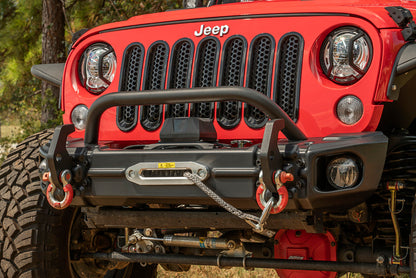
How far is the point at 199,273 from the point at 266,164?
122 inches

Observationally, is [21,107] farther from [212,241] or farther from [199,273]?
[212,241]

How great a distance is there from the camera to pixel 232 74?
372 centimetres

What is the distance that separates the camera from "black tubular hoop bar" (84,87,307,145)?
3113 millimetres

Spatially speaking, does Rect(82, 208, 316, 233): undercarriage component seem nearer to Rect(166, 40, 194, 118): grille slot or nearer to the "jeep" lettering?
Rect(166, 40, 194, 118): grille slot

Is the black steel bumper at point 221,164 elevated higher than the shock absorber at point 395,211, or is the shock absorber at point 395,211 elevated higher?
the black steel bumper at point 221,164

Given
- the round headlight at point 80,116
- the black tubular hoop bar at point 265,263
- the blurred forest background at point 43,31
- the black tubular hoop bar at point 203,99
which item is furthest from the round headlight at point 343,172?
the blurred forest background at point 43,31

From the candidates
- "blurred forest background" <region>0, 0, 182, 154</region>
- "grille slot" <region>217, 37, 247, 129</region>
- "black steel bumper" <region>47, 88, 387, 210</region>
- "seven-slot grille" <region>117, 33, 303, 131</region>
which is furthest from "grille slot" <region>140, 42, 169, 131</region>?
"blurred forest background" <region>0, 0, 182, 154</region>

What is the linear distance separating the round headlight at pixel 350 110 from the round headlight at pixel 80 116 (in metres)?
1.50

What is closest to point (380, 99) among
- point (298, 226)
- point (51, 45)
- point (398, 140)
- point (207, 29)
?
point (398, 140)

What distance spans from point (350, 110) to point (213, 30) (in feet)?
2.91

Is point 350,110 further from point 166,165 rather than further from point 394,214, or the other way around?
point 166,165

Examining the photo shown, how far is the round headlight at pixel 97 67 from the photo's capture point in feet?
13.3

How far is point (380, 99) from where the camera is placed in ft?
10.9

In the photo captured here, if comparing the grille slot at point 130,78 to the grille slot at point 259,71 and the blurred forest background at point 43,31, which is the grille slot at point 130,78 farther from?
the blurred forest background at point 43,31
